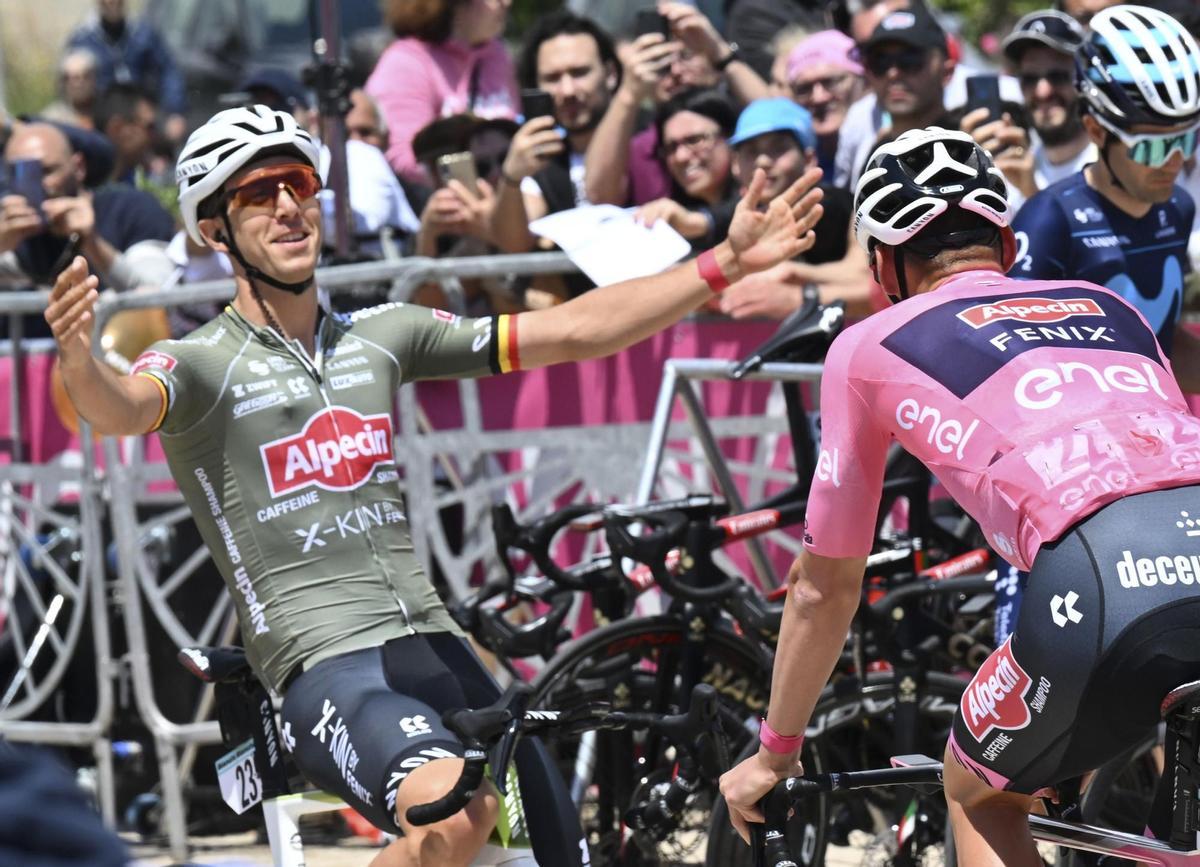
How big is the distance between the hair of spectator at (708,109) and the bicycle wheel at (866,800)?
2.90m

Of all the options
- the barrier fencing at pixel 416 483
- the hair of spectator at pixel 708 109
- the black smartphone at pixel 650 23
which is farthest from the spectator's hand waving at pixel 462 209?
the black smartphone at pixel 650 23

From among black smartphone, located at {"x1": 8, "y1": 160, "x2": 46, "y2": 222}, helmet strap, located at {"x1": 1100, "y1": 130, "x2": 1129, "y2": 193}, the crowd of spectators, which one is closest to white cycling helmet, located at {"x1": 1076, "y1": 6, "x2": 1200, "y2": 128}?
helmet strap, located at {"x1": 1100, "y1": 130, "x2": 1129, "y2": 193}

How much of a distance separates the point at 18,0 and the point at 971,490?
97.9ft

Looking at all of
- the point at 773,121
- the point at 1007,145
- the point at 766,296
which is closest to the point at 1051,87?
the point at 1007,145

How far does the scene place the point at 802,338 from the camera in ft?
20.1

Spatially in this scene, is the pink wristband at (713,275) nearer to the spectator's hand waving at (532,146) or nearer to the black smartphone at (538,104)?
the spectator's hand waving at (532,146)

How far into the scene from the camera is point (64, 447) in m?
8.09

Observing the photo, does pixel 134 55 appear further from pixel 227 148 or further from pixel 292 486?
pixel 292 486

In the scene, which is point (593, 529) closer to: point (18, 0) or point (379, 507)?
point (379, 507)

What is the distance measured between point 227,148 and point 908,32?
334cm

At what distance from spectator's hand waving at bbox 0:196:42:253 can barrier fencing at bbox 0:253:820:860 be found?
0.59 metres

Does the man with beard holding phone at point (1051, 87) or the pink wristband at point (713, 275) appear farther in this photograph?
the man with beard holding phone at point (1051, 87)

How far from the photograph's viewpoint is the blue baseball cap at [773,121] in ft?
23.9

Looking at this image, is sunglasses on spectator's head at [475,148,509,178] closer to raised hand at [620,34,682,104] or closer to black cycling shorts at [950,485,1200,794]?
raised hand at [620,34,682,104]
